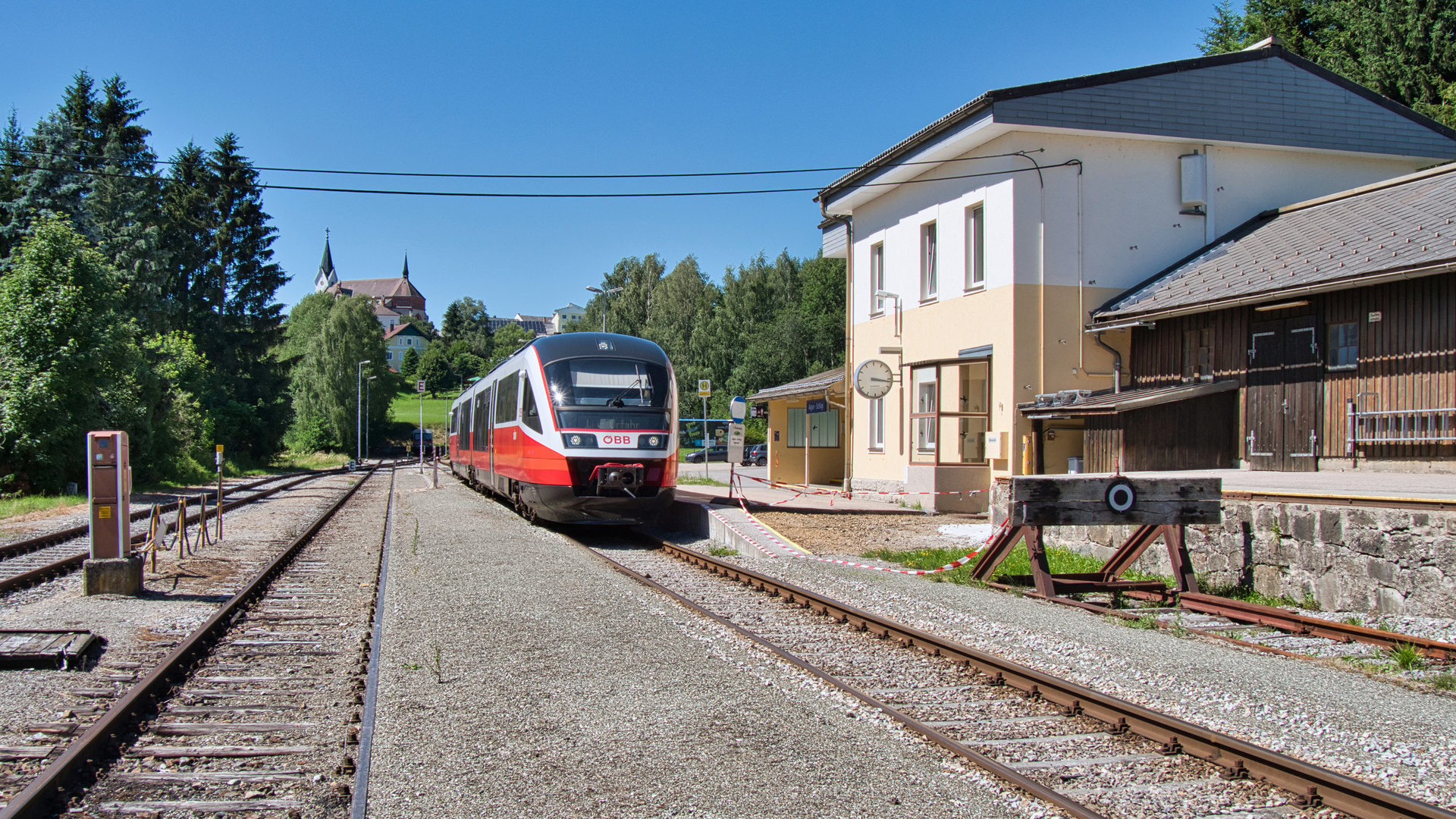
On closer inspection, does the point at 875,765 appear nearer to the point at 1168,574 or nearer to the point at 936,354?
the point at 1168,574

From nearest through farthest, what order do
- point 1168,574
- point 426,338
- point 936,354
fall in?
point 1168,574
point 936,354
point 426,338

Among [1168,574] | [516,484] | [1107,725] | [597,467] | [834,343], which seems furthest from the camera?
[834,343]

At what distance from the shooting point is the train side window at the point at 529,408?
601 inches

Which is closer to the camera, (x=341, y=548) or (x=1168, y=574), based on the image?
(x=1168, y=574)

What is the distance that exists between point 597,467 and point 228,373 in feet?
149

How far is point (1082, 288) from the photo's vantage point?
18750 mm

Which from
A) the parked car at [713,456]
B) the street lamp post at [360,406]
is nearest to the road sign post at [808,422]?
the parked car at [713,456]

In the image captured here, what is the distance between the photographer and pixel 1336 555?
9.00 metres

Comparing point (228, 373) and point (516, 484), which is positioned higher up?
point (228, 373)

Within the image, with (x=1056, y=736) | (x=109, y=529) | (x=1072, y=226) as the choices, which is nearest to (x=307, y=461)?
(x=1072, y=226)

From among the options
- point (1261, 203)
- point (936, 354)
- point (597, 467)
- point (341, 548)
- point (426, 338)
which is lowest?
point (341, 548)

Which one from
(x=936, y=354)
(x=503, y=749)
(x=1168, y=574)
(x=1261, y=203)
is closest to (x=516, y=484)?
Answer: (x=936, y=354)

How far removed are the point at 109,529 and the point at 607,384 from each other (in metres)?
7.07

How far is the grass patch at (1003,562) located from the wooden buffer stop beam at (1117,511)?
882 millimetres
